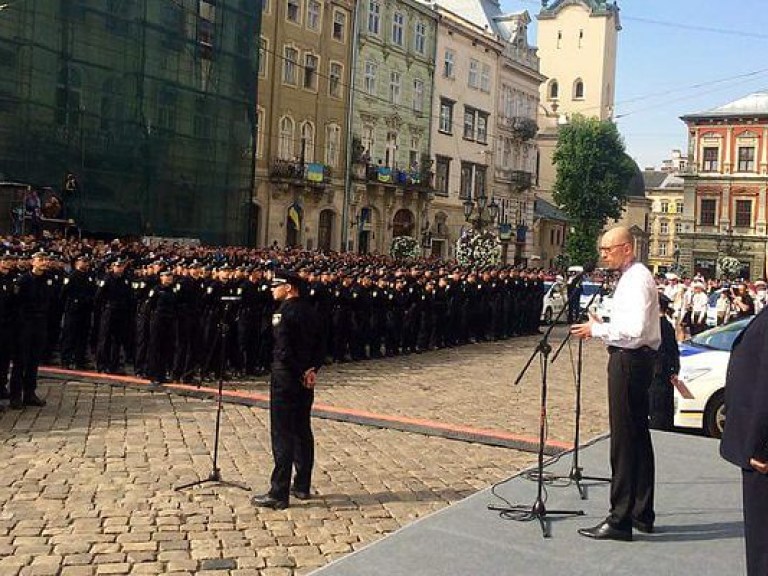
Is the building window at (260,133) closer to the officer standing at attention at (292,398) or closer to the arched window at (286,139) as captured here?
the arched window at (286,139)

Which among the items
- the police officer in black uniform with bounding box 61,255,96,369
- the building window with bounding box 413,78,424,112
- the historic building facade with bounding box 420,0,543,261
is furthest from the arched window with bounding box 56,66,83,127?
the historic building facade with bounding box 420,0,543,261

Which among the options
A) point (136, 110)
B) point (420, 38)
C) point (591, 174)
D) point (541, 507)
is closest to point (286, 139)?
point (136, 110)

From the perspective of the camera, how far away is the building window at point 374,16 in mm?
45287

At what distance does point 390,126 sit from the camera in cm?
4756

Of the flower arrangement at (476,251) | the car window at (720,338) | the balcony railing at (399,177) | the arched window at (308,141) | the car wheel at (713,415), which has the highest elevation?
the arched window at (308,141)

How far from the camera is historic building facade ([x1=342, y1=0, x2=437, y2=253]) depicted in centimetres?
4462

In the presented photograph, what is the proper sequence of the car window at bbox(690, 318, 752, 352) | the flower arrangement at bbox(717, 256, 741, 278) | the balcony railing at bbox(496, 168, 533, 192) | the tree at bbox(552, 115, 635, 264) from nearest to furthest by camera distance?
the car window at bbox(690, 318, 752, 352) < the balcony railing at bbox(496, 168, 533, 192) < the flower arrangement at bbox(717, 256, 741, 278) < the tree at bbox(552, 115, 635, 264)

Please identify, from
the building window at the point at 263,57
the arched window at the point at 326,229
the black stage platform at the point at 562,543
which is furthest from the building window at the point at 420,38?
the black stage platform at the point at 562,543

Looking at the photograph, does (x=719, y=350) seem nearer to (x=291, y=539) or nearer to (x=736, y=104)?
(x=291, y=539)

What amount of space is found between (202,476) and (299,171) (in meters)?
32.3

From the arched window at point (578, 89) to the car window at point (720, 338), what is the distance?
73806mm

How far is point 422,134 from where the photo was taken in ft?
167

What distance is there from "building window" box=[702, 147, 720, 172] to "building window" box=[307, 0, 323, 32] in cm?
4452

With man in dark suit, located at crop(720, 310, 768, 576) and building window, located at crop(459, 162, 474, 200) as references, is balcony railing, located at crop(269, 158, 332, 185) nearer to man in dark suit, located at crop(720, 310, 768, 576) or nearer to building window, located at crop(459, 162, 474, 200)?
building window, located at crop(459, 162, 474, 200)
